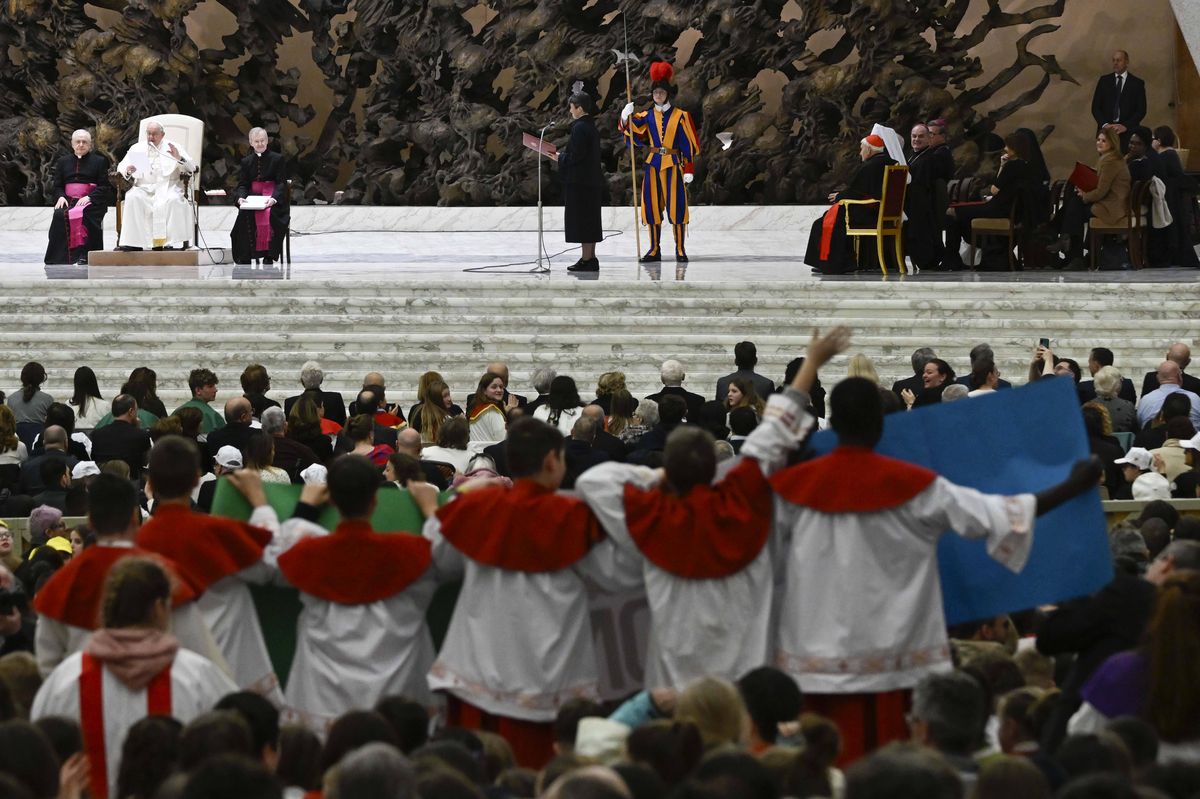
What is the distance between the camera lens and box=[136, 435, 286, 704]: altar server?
16.1 ft

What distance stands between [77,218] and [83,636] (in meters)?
14.0

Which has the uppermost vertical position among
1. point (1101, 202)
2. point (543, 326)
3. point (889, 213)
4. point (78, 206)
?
point (78, 206)

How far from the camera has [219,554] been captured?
4.91m

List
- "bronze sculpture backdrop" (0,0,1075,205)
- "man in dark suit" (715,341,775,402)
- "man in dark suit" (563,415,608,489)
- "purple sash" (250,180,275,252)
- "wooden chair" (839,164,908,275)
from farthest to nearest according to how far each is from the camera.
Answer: "bronze sculpture backdrop" (0,0,1075,205)
"purple sash" (250,180,275,252)
"wooden chair" (839,164,908,275)
"man in dark suit" (715,341,775,402)
"man in dark suit" (563,415,608,489)

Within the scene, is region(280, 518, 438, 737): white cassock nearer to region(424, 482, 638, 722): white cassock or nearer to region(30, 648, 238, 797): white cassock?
region(424, 482, 638, 722): white cassock

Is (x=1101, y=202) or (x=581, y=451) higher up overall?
(x=1101, y=202)

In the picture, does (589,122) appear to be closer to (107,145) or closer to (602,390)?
(602,390)

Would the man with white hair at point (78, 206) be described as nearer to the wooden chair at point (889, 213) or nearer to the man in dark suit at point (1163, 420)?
the wooden chair at point (889, 213)

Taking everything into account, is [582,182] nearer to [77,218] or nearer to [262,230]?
[262,230]

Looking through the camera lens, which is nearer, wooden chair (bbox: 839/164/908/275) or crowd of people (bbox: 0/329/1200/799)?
crowd of people (bbox: 0/329/1200/799)

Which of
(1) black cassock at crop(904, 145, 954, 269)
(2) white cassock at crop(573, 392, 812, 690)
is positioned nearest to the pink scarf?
(2) white cassock at crop(573, 392, 812, 690)

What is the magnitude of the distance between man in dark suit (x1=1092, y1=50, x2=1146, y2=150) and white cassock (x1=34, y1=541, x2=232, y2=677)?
15881mm

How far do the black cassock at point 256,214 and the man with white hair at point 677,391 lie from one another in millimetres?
7050

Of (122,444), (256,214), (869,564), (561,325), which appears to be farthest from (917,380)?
(256,214)
